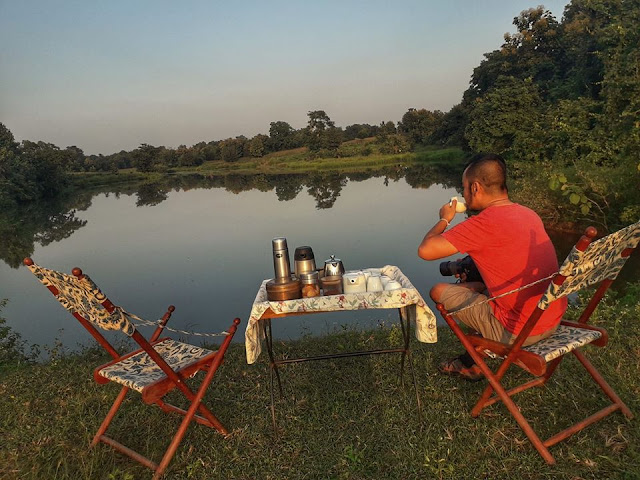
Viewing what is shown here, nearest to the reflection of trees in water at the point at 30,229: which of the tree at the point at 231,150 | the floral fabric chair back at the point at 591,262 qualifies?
the floral fabric chair back at the point at 591,262

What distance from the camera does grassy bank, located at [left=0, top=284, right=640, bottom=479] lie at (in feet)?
8.45

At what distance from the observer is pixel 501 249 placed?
2.60m

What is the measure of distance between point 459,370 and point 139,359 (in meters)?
2.40

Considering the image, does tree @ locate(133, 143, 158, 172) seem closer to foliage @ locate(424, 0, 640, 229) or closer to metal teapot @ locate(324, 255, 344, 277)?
foliage @ locate(424, 0, 640, 229)

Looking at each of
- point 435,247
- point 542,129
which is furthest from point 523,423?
point 542,129

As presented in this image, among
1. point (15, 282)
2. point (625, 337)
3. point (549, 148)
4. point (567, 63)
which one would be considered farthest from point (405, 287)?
point (567, 63)

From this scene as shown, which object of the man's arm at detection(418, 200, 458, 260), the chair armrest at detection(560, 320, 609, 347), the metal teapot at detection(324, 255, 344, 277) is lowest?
the chair armrest at detection(560, 320, 609, 347)

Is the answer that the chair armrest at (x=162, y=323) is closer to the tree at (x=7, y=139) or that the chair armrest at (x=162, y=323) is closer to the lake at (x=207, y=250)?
the lake at (x=207, y=250)

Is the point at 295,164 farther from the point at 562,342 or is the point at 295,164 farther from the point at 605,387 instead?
the point at 562,342

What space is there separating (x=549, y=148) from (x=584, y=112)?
288 centimetres

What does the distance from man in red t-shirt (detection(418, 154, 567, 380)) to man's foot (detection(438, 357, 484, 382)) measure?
763 mm

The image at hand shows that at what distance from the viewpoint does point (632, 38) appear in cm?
1454

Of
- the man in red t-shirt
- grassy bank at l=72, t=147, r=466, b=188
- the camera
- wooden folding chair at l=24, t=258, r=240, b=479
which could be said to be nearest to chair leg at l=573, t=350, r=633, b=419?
the man in red t-shirt

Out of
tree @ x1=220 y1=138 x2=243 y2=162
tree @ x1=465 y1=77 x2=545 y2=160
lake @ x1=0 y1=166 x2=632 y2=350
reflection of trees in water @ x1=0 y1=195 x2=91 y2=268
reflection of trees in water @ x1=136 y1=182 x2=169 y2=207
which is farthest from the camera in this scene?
tree @ x1=220 y1=138 x2=243 y2=162
